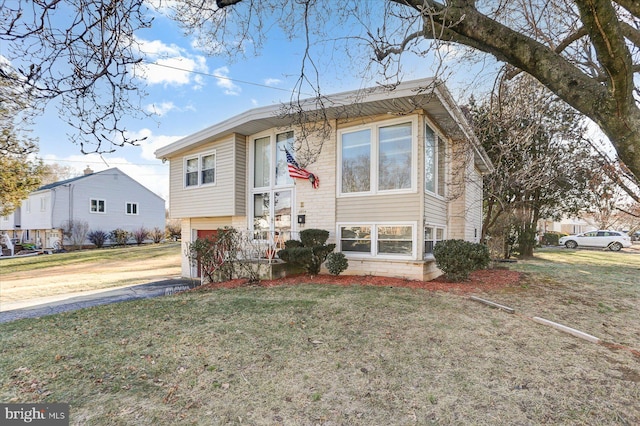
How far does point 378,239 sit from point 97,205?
92.4 ft

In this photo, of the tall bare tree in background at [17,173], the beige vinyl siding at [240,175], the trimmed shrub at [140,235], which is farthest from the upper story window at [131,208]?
the beige vinyl siding at [240,175]

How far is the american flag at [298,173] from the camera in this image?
9000 mm

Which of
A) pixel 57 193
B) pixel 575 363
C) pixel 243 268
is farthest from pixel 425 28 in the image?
pixel 57 193

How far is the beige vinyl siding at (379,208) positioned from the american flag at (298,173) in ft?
2.90

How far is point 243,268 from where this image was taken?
8984 millimetres

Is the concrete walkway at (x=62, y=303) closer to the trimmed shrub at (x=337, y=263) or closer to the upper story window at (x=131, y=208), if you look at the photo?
the trimmed shrub at (x=337, y=263)

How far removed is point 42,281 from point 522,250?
21544 millimetres

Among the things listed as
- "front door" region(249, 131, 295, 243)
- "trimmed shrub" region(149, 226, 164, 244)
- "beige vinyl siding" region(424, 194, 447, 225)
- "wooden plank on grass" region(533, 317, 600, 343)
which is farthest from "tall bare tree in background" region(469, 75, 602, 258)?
"trimmed shrub" region(149, 226, 164, 244)

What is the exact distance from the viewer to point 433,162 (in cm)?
906

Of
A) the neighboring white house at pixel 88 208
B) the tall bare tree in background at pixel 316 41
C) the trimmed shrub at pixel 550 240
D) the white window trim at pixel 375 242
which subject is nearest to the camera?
the tall bare tree in background at pixel 316 41

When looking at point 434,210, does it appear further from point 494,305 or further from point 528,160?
point 494,305

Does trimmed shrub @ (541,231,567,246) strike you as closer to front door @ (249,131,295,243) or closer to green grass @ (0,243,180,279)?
front door @ (249,131,295,243)

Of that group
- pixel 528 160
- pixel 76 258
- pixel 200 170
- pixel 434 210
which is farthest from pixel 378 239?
pixel 76 258

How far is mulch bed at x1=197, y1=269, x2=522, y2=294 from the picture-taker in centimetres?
714
